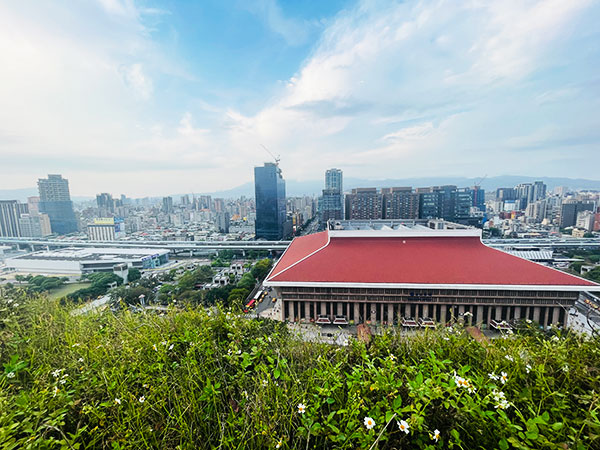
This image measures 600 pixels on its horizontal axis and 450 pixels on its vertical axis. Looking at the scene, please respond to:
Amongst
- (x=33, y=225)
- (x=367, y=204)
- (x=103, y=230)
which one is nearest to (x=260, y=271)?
(x=367, y=204)

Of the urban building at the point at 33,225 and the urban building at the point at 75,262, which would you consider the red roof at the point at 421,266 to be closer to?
the urban building at the point at 75,262

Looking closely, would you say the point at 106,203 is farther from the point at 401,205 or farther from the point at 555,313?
the point at 555,313

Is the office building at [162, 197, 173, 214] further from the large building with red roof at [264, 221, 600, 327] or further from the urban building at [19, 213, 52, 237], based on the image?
the large building with red roof at [264, 221, 600, 327]

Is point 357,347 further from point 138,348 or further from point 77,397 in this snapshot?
point 77,397

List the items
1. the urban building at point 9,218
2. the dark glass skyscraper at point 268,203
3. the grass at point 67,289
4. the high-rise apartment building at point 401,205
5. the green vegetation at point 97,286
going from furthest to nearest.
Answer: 1. the dark glass skyscraper at point 268,203
2. the urban building at point 9,218
3. the high-rise apartment building at point 401,205
4. the grass at point 67,289
5. the green vegetation at point 97,286

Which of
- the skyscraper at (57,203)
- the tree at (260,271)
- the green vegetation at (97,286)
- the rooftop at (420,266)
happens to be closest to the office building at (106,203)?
the skyscraper at (57,203)

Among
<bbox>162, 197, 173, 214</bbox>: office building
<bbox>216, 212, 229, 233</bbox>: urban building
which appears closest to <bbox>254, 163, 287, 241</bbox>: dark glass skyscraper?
<bbox>216, 212, 229, 233</bbox>: urban building
